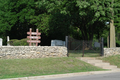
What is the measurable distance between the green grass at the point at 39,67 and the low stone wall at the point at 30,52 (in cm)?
120

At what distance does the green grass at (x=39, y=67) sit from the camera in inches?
501

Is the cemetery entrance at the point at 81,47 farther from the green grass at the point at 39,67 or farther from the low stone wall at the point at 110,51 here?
the green grass at the point at 39,67

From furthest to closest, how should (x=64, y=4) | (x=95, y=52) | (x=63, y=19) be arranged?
(x=63, y=19) → (x=64, y=4) → (x=95, y=52)

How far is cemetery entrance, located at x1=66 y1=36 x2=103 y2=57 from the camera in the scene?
765 inches

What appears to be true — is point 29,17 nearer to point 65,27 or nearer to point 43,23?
point 43,23

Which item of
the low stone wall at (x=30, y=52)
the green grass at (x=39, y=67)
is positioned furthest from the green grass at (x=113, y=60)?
the low stone wall at (x=30, y=52)

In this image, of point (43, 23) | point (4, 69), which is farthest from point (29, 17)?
point (4, 69)

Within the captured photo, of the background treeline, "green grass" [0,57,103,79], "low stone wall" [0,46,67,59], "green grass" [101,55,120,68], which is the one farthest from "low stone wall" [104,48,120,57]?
"green grass" [0,57,103,79]

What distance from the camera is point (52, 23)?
29.7 metres

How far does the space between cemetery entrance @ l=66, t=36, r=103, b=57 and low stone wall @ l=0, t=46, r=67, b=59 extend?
0.94m

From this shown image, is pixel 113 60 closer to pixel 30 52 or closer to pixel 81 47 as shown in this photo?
pixel 81 47

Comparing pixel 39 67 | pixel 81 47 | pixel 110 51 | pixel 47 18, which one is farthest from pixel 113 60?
pixel 47 18

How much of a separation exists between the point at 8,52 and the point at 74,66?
5.29 meters

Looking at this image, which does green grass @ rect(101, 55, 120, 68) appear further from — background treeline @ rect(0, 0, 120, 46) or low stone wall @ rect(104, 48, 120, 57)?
background treeline @ rect(0, 0, 120, 46)
